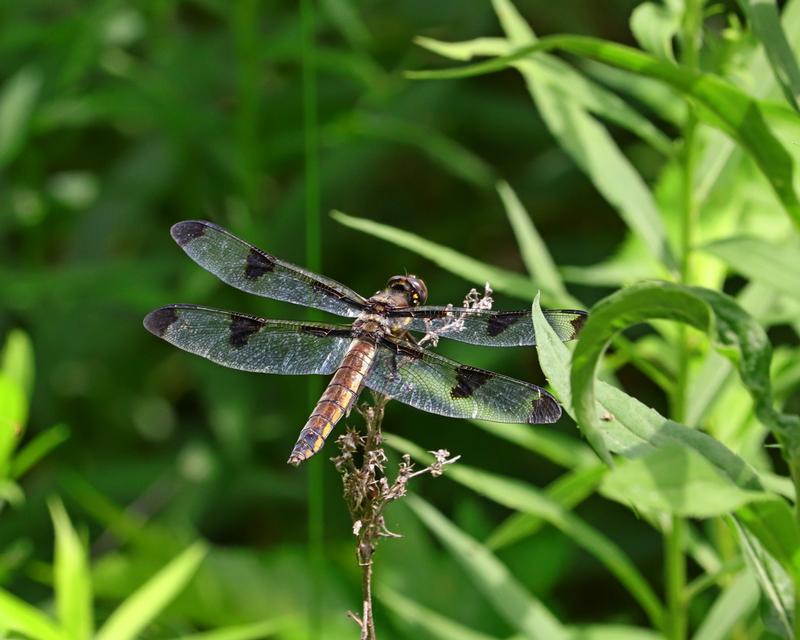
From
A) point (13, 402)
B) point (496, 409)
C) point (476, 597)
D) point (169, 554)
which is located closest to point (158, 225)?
point (169, 554)

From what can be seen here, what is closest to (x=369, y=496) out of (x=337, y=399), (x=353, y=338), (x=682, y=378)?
(x=337, y=399)

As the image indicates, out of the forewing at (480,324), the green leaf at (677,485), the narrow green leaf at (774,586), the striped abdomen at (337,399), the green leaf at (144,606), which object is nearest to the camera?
the green leaf at (677,485)

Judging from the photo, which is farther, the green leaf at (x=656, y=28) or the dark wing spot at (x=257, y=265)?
the dark wing spot at (x=257, y=265)

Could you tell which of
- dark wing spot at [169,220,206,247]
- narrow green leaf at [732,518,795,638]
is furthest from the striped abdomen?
narrow green leaf at [732,518,795,638]

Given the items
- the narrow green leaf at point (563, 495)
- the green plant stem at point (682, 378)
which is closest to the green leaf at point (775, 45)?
the green plant stem at point (682, 378)

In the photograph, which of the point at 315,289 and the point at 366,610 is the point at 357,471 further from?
the point at 315,289

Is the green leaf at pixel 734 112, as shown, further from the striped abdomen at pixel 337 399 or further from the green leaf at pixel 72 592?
the green leaf at pixel 72 592

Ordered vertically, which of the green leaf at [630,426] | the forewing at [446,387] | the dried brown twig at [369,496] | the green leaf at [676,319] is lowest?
the forewing at [446,387]

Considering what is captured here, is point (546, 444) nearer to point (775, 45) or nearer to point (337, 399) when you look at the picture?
point (337, 399)
